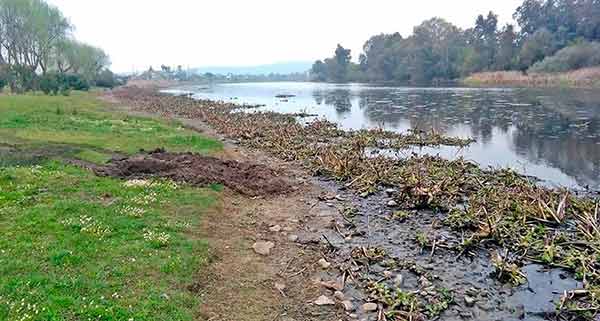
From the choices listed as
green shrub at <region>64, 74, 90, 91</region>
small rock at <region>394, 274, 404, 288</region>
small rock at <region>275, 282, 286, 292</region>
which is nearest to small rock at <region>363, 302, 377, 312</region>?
small rock at <region>394, 274, 404, 288</region>

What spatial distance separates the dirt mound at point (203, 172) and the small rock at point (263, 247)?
4.91 metres

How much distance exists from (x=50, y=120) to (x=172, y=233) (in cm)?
2739

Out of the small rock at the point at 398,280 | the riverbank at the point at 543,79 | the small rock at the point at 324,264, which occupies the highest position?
the riverbank at the point at 543,79

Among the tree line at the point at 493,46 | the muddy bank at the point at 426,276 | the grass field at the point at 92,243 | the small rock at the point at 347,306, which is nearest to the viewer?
the grass field at the point at 92,243

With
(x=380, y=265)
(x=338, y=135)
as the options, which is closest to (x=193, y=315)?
(x=380, y=265)

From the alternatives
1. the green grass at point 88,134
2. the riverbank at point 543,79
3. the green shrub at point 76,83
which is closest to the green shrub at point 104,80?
the green shrub at point 76,83

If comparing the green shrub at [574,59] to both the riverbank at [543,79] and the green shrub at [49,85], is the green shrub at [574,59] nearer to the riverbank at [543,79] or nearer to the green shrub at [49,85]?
the riverbank at [543,79]

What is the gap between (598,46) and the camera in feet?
307

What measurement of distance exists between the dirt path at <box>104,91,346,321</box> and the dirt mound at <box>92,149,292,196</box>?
834 millimetres

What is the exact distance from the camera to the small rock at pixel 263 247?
12258mm

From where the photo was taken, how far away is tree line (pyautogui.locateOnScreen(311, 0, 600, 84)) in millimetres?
107812

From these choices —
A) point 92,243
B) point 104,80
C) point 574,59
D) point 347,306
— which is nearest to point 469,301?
point 347,306

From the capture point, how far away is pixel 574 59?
310 feet

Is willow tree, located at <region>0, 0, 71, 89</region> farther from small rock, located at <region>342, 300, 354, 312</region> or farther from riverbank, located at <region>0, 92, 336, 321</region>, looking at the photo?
small rock, located at <region>342, 300, 354, 312</region>
